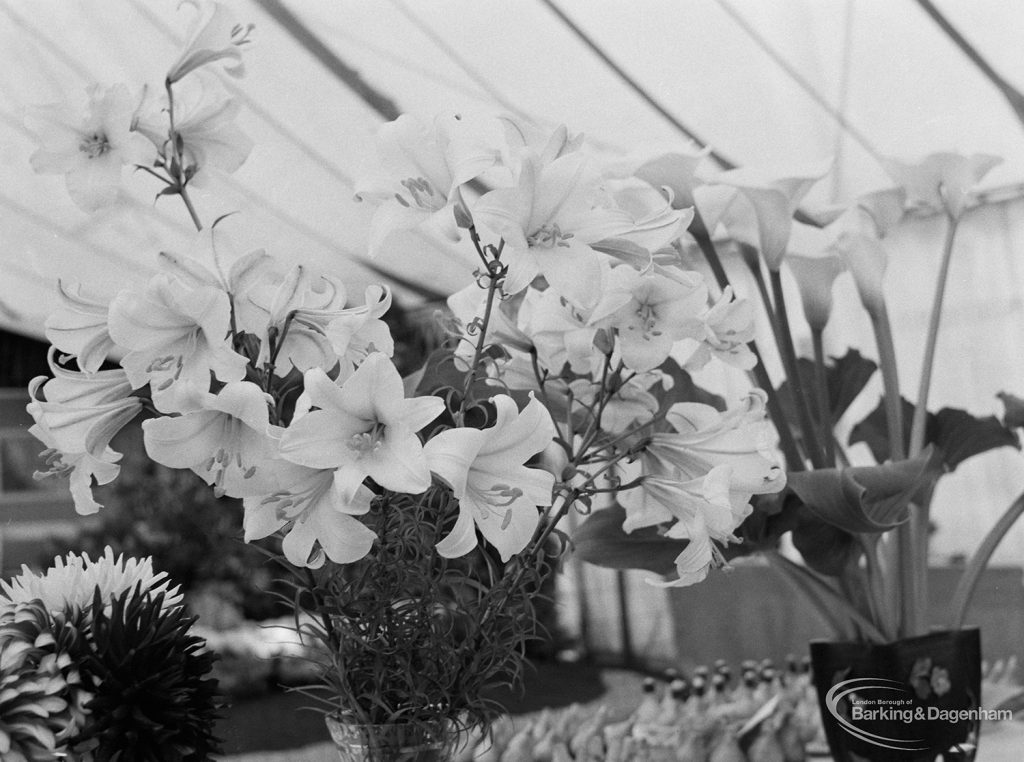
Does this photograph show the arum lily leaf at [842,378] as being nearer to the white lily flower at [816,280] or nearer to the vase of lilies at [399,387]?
the white lily flower at [816,280]

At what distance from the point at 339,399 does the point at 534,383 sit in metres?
0.17

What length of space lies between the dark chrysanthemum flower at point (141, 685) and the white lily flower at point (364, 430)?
97 mm

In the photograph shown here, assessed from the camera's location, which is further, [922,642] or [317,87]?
[317,87]

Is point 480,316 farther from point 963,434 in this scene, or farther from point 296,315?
point 963,434

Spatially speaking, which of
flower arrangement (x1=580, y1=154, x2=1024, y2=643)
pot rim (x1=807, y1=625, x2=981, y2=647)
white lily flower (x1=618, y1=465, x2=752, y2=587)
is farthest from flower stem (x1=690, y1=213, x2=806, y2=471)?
white lily flower (x1=618, y1=465, x2=752, y2=587)

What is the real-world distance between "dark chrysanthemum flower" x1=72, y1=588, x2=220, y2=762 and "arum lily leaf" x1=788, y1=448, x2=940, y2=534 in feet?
A: 0.97

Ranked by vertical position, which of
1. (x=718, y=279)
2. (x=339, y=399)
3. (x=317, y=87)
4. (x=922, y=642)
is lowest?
(x=922, y=642)

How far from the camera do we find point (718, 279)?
613mm

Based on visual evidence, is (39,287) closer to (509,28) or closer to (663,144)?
(509,28)

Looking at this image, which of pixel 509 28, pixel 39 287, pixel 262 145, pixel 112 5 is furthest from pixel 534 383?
pixel 39 287

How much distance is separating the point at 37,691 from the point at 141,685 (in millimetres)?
32

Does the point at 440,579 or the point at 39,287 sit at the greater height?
the point at 39,287

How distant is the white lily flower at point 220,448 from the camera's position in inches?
13.3

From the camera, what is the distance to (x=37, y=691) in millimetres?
346
